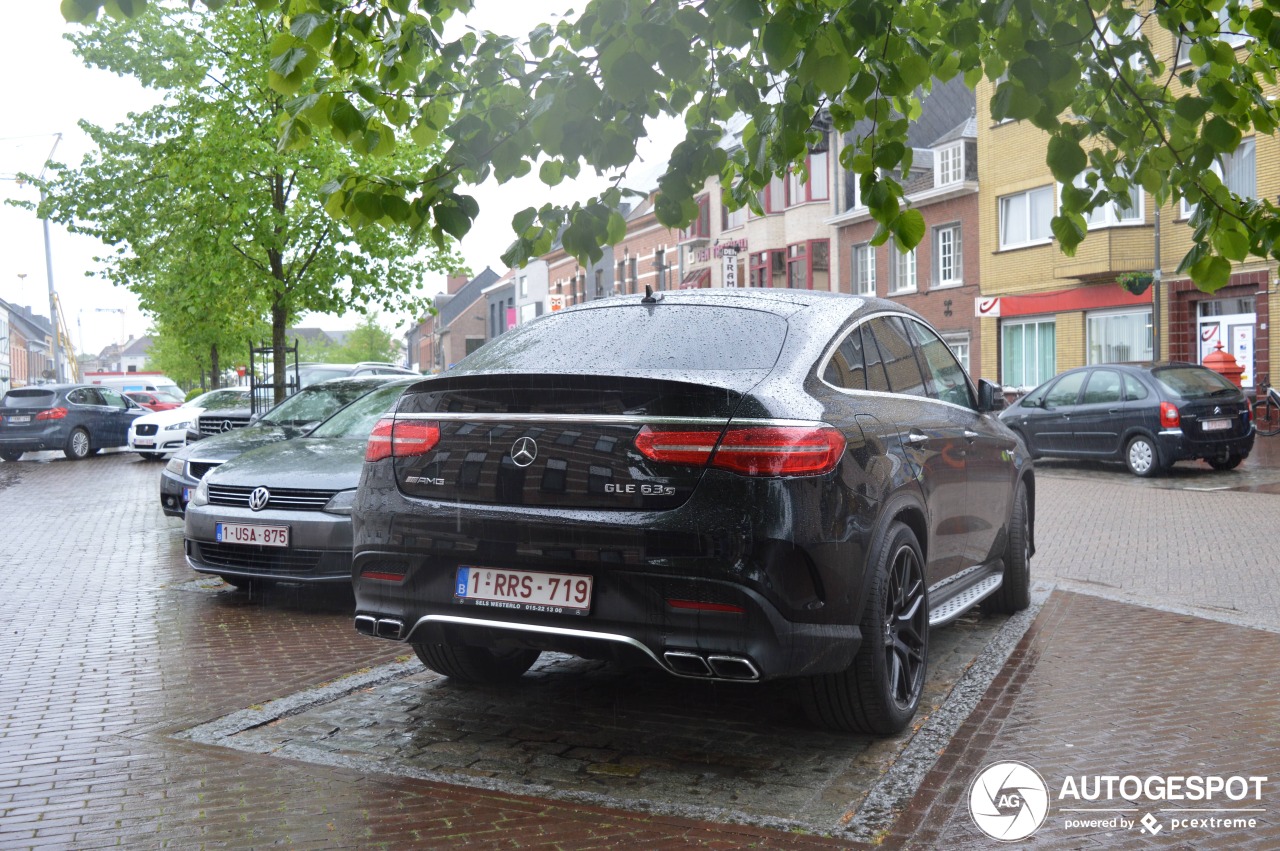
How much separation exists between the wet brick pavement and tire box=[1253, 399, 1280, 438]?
660 inches

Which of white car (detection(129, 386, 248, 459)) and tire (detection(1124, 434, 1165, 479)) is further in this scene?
white car (detection(129, 386, 248, 459))

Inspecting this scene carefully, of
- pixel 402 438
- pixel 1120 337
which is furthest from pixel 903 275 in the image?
pixel 402 438

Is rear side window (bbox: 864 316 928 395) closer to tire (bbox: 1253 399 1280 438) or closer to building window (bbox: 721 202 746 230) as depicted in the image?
tire (bbox: 1253 399 1280 438)

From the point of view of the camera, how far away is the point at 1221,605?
7.29m

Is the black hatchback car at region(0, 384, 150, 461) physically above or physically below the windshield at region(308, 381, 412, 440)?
below

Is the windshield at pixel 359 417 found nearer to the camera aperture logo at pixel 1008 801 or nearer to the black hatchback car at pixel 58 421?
the camera aperture logo at pixel 1008 801

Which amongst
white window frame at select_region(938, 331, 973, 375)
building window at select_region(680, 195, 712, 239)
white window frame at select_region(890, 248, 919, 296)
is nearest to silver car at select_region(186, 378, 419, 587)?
white window frame at select_region(938, 331, 973, 375)

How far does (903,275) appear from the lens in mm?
37438

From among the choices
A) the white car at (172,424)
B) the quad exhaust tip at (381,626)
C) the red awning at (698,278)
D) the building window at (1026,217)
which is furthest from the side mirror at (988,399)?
the red awning at (698,278)

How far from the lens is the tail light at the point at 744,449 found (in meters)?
3.92

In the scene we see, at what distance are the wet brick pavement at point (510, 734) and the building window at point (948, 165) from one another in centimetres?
2848

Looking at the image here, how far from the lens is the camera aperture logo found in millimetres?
3627

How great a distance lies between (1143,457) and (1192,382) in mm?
1232

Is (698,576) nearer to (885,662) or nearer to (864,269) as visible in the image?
(885,662)
